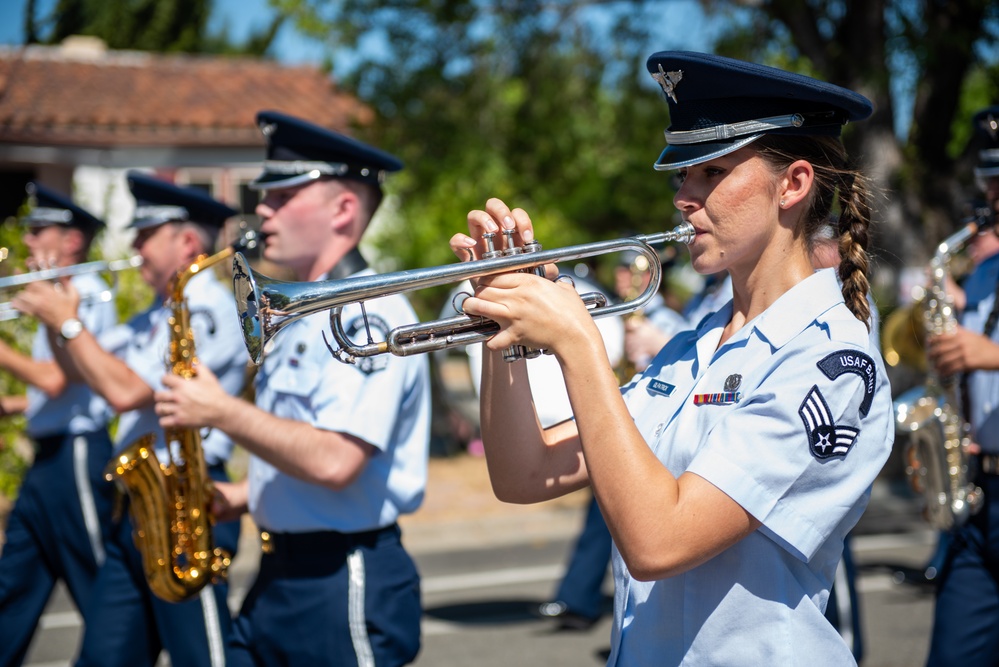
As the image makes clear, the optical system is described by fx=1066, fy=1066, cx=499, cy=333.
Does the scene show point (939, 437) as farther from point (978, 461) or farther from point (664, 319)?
point (664, 319)

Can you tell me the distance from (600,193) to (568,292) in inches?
450

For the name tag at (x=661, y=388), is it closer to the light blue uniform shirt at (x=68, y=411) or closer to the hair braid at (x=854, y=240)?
the hair braid at (x=854, y=240)

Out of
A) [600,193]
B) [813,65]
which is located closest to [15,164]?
[600,193]

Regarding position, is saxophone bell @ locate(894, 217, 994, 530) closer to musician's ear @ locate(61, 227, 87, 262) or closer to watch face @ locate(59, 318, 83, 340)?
watch face @ locate(59, 318, 83, 340)

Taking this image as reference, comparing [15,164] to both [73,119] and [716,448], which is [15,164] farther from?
[716,448]

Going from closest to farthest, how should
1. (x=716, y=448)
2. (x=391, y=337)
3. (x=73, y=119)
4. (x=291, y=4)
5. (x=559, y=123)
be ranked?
(x=716, y=448) → (x=391, y=337) → (x=291, y=4) → (x=559, y=123) → (x=73, y=119)

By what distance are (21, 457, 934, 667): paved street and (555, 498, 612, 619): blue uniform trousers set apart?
17 centimetres

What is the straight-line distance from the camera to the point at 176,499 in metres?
3.60

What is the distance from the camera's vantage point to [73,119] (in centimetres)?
1639

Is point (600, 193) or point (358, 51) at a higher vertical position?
point (358, 51)

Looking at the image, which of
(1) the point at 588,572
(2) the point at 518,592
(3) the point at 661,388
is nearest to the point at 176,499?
(3) the point at 661,388

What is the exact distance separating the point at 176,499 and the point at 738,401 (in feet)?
7.41

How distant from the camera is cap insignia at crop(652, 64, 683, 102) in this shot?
2.14m

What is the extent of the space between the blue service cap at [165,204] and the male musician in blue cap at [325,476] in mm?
1323
